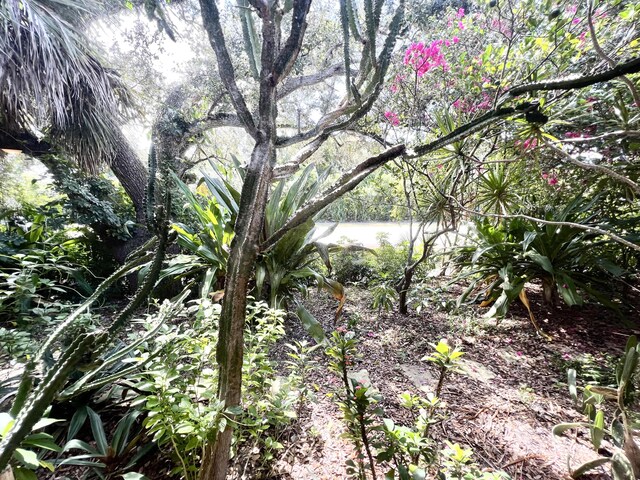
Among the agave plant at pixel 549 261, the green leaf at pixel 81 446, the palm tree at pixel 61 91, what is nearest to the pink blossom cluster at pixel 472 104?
the agave plant at pixel 549 261

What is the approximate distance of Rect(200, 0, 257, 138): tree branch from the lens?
0.55 metres

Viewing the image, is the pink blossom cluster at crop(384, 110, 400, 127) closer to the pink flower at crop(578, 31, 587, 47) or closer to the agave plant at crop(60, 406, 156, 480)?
the pink flower at crop(578, 31, 587, 47)

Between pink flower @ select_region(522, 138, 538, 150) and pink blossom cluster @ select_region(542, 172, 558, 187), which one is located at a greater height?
pink flower @ select_region(522, 138, 538, 150)

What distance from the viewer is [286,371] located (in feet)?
4.06

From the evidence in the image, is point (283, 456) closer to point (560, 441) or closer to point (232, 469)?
point (232, 469)

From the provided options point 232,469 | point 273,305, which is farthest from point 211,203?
point 232,469

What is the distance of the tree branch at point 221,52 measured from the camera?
0.55 meters

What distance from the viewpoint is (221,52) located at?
1.87 feet

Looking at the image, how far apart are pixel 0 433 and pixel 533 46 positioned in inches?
95.9

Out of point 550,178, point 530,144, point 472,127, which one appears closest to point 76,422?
point 472,127

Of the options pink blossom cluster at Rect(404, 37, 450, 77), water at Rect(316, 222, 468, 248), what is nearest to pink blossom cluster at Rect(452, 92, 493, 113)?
pink blossom cluster at Rect(404, 37, 450, 77)

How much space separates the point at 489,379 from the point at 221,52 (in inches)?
65.5

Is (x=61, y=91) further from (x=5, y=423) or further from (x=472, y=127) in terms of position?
(x=472, y=127)

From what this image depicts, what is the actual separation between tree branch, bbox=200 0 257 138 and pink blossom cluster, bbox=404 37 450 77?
1753 millimetres
